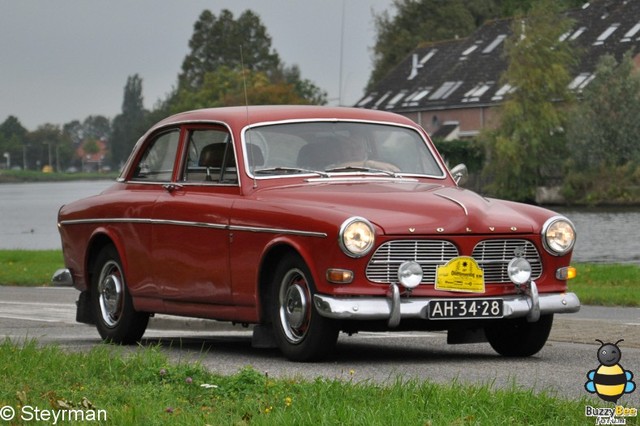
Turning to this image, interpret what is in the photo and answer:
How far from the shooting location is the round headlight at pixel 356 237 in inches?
376

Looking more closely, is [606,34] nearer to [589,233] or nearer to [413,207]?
[589,233]

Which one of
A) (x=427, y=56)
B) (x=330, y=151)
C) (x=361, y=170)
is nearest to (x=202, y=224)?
(x=330, y=151)

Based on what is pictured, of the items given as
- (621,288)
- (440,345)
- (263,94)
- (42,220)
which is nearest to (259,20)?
(263,94)

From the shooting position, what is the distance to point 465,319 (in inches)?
382

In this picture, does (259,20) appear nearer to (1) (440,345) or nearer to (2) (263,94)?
(2) (263,94)

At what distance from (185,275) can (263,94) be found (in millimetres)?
111752

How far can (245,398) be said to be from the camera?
7.25 meters

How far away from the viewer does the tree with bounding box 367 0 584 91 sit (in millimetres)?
119125

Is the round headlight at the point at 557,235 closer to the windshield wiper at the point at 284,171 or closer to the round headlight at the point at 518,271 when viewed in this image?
the round headlight at the point at 518,271

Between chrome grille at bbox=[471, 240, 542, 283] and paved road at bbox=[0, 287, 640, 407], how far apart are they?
1.87 ft

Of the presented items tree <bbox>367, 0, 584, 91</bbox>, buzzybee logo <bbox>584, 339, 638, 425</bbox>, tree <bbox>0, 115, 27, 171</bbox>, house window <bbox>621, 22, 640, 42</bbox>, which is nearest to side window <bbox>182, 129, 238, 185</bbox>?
buzzybee logo <bbox>584, 339, 638, 425</bbox>

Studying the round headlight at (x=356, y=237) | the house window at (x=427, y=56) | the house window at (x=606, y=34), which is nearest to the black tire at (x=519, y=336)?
the round headlight at (x=356, y=237)

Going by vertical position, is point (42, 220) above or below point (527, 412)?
below

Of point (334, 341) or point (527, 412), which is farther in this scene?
point (334, 341)
